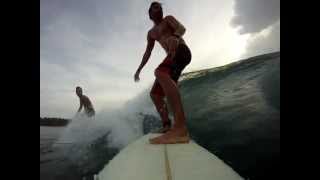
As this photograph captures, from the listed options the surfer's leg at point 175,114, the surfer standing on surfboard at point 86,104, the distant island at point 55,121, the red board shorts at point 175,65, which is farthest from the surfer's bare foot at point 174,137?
the distant island at point 55,121

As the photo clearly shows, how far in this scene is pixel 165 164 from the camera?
2309mm

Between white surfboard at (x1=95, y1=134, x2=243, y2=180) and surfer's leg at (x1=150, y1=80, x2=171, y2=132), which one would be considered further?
surfer's leg at (x1=150, y1=80, x2=171, y2=132)

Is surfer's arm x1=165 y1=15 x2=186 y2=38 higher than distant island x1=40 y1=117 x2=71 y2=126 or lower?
higher

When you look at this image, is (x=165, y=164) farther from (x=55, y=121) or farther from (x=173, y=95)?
(x=55, y=121)

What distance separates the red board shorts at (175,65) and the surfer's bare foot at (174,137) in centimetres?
19

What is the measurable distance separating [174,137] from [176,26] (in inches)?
20.6

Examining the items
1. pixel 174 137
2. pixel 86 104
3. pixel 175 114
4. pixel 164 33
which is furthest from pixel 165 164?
pixel 164 33

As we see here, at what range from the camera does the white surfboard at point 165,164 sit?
7.51 ft

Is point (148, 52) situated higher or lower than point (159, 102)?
higher

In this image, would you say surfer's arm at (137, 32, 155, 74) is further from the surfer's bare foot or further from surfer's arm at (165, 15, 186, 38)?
the surfer's bare foot

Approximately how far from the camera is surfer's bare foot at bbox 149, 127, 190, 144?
7.77ft

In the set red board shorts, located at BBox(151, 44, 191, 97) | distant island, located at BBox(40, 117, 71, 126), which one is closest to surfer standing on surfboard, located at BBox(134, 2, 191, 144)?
red board shorts, located at BBox(151, 44, 191, 97)

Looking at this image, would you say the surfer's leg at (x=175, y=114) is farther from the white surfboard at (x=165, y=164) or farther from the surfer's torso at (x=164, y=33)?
the surfer's torso at (x=164, y=33)
